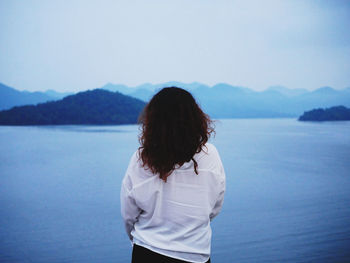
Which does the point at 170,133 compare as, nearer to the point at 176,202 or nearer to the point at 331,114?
the point at 176,202

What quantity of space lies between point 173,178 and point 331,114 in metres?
39.4

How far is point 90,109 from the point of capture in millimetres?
42844

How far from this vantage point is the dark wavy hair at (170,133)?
774mm

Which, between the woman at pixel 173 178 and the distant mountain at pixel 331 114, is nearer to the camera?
the woman at pixel 173 178

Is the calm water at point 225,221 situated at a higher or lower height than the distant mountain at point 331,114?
lower

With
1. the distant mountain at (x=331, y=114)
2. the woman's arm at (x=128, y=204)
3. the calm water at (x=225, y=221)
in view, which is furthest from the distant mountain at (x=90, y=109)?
the woman's arm at (x=128, y=204)

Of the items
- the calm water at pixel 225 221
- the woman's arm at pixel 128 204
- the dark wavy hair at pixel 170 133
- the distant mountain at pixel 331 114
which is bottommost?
the calm water at pixel 225 221

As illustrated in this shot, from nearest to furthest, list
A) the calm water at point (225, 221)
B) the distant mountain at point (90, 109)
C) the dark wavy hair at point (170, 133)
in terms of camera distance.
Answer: the dark wavy hair at point (170, 133), the calm water at point (225, 221), the distant mountain at point (90, 109)

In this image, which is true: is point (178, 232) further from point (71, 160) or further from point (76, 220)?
point (71, 160)

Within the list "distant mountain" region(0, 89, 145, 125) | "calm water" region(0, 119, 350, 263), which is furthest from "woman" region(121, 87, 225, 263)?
"distant mountain" region(0, 89, 145, 125)

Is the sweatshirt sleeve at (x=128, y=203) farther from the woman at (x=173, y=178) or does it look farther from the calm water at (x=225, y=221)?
the calm water at (x=225, y=221)

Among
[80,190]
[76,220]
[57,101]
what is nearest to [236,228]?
[76,220]

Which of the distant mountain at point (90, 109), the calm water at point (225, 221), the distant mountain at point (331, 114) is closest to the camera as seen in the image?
the calm water at point (225, 221)

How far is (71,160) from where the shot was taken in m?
12.0
